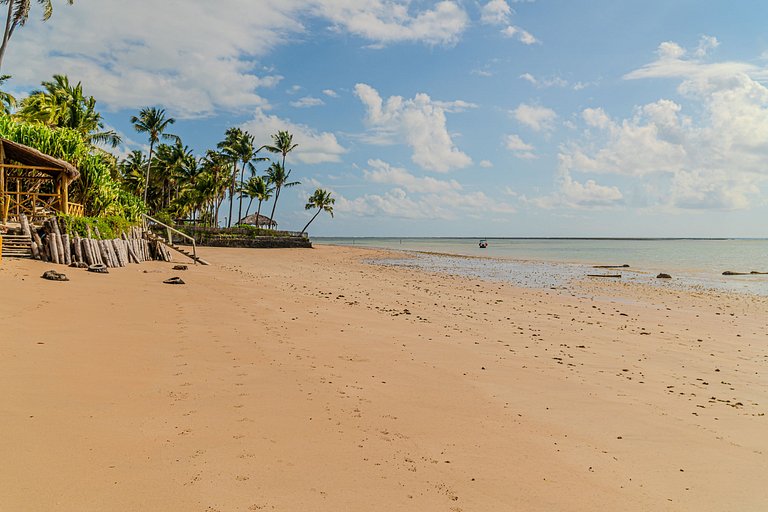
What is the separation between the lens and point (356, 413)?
16.4ft

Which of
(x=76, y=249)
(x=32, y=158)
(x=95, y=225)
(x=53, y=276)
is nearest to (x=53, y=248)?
(x=76, y=249)

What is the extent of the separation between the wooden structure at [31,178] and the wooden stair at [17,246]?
338 centimetres

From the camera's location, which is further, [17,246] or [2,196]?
[2,196]

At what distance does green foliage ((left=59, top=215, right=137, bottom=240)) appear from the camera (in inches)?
698

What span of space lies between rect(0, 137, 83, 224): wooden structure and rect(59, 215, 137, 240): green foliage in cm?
310

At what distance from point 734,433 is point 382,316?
294 inches

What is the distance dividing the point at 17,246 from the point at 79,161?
44.7 ft

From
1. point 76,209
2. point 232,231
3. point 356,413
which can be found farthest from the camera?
point 232,231

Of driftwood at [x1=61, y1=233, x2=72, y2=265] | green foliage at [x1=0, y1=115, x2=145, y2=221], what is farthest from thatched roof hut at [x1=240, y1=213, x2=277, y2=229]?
driftwood at [x1=61, y1=233, x2=72, y2=265]

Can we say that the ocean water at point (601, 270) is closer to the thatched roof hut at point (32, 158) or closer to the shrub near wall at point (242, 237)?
the shrub near wall at point (242, 237)

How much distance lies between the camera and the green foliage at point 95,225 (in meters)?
17.7

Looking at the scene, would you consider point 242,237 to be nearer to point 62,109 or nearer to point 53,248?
point 62,109

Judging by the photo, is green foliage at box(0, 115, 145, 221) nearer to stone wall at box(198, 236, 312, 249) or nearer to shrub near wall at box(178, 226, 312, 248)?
shrub near wall at box(178, 226, 312, 248)

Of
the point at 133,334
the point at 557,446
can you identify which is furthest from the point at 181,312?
the point at 557,446
